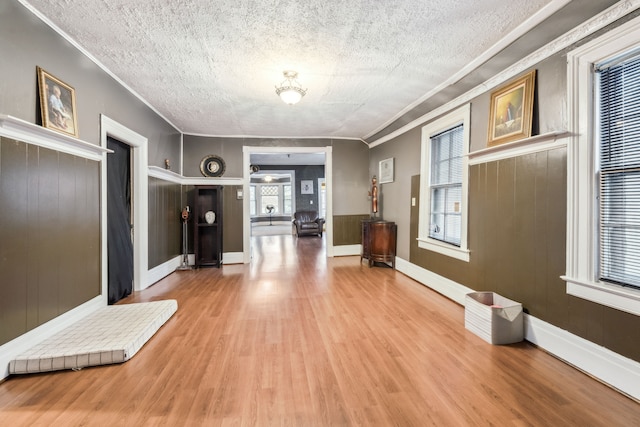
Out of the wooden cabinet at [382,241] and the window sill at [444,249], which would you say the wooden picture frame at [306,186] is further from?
the window sill at [444,249]

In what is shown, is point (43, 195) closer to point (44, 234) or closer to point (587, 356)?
point (44, 234)

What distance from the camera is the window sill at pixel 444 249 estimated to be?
135 inches

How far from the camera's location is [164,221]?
15.8 ft

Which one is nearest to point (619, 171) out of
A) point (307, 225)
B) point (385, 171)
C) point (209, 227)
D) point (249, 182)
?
point (385, 171)

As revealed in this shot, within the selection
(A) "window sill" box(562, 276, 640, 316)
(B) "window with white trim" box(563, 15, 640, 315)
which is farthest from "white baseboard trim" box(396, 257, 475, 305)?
(B) "window with white trim" box(563, 15, 640, 315)

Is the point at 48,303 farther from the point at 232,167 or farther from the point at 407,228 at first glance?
the point at 407,228

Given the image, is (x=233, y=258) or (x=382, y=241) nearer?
(x=382, y=241)

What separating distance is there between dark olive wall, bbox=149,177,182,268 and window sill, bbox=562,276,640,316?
4.91 m

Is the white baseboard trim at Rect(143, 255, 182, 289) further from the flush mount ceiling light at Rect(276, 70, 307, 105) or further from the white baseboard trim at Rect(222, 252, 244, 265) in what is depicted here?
the flush mount ceiling light at Rect(276, 70, 307, 105)

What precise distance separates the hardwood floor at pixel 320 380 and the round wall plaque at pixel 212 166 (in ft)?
10.8

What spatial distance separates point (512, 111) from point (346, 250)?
4409 millimetres

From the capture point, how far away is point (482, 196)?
3158 mm

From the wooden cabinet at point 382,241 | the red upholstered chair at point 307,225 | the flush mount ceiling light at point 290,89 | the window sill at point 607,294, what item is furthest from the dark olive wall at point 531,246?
the red upholstered chair at point 307,225

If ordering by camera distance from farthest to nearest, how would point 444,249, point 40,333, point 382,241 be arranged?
point 382,241, point 444,249, point 40,333
